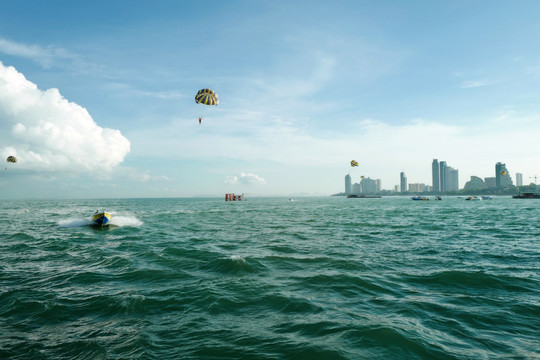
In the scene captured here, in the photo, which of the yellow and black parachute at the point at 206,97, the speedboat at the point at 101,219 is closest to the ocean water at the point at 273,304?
the speedboat at the point at 101,219

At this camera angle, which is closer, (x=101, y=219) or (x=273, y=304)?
(x=273, y=304)

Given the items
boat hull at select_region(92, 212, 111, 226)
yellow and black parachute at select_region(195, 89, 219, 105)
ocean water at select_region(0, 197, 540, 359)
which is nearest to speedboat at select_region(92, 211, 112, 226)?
boat hull at select_region(92, 212, 111, 226)

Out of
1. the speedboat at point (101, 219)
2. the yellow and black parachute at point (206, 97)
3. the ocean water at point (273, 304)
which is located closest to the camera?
the ocean water at point (273, 304)

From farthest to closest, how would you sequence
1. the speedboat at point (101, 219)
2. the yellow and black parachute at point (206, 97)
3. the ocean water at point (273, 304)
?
the yellow and black parachute at point (206, 97)
the speedboat at point (101, 219)
the ocean water at point (273, 304)

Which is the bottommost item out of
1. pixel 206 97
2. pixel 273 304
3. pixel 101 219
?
pixel 273 304

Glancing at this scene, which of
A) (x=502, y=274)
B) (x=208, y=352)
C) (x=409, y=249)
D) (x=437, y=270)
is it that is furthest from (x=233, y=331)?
(x=409, y=249)

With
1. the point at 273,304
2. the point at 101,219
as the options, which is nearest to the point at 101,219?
the point at 101,219

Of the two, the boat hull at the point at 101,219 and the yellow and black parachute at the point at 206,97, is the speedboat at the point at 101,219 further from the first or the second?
the yellow and black parachute at the point at 206,97

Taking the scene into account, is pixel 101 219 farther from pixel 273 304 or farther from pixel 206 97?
pixel 273 304
